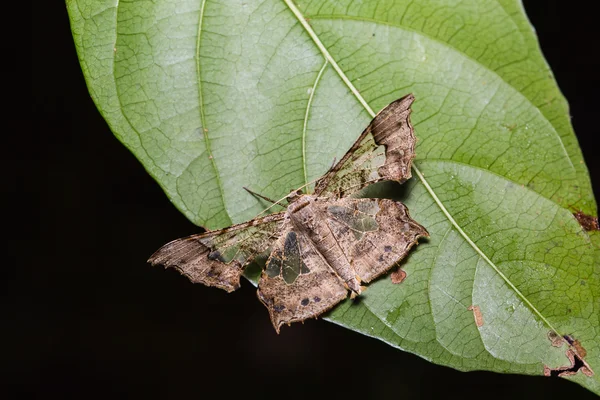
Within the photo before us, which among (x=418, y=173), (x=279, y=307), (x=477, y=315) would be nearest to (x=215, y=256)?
(x=279, y=307)

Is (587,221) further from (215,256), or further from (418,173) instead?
(215,256)

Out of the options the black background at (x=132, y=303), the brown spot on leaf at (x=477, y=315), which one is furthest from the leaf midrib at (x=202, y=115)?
the black background at (x=132, y=303)

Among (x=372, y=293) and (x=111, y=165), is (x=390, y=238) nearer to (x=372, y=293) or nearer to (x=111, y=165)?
(x=372, y=293)

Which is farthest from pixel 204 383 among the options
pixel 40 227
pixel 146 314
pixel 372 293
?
pixel 372 293

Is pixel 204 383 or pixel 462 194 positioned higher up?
pixel 462 194

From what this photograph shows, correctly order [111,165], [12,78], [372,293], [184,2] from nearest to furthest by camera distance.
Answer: [184,2]
[372,293]
[12,78]
[111,165]

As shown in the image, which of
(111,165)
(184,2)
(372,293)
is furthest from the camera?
(111,165)

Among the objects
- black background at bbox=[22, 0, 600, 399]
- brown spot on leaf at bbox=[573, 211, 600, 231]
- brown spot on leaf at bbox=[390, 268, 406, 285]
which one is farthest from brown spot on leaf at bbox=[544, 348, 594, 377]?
black background at bbox=[22, 0, 600, 399]

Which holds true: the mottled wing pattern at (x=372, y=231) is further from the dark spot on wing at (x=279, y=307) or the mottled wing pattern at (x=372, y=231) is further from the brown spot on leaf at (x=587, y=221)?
the brown spot on leaf at (x=587, y=221)
